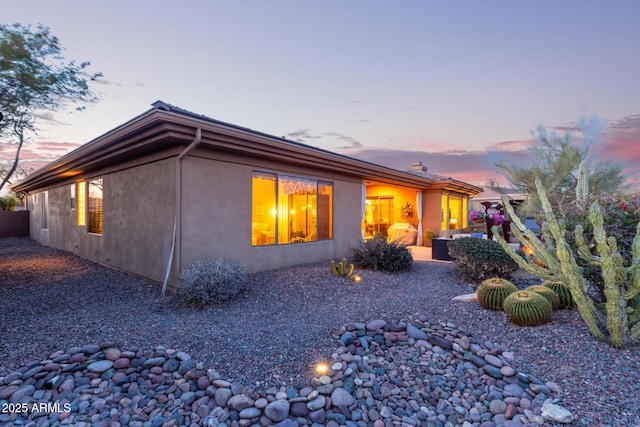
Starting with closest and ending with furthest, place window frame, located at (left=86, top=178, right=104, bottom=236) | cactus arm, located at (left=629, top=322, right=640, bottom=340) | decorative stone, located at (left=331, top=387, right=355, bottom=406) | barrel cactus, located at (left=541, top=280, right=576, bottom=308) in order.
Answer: decorative stone, located at (left=331, top=387, right=355, bottom=406) < cactus arm, located at (left=629, top=322, right=640, bottom=340) < barrel cactus, located at (left=541, top=280, right=576, bottom=308) < window frame, located at (left=86, top=178, right=104, bottom=236)

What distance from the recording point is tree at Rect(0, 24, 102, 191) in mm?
6273

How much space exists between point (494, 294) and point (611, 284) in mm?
1470

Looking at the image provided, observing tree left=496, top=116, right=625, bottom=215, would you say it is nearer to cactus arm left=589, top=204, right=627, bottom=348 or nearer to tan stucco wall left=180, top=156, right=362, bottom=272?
cactus arm left=589, top=204, right=627, bottom=348

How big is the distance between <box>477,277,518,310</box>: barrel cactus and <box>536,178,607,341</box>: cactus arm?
39.7 inches

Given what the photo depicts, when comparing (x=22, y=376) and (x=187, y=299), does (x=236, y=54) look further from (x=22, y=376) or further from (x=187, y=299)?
(x=22, y=376)

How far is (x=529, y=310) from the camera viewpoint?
153 inches

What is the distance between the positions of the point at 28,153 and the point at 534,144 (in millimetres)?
23438

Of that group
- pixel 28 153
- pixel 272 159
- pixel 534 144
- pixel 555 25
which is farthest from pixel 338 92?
pixel 28 153

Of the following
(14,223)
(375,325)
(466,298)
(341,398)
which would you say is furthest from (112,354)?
(14,223)

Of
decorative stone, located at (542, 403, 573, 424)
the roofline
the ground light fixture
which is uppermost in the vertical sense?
the roofline

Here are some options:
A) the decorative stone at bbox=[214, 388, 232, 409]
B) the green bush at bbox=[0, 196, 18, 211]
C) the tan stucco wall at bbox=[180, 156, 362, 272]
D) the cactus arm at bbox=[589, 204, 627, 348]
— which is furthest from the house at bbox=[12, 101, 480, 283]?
the green bush at bbox=[0, 196, 18, 211]

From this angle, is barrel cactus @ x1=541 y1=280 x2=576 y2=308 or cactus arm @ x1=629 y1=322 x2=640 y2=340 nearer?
cactus arm @ x1=629 y1=322 x2=640 y2=340

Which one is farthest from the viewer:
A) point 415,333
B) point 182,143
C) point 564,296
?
point 182,143

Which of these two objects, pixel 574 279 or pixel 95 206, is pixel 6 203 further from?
pixel 574 279
